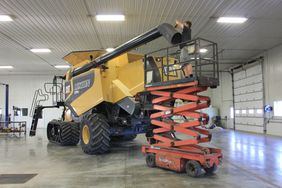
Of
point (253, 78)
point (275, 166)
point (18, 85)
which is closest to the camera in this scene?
point (275, 166)

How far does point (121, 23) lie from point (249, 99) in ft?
37.5

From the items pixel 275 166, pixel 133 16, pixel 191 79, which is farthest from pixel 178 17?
pixel 275 166

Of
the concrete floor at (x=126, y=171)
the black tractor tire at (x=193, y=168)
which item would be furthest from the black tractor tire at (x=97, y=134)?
the black tractor tire at (x=193, y=168)

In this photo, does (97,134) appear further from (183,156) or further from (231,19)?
(231,19)

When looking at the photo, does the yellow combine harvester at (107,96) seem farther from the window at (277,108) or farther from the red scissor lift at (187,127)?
the window at (277,108)

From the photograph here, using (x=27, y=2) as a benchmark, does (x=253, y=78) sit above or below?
below

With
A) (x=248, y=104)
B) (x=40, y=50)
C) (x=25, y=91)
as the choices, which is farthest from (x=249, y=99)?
(x=25, y=91)

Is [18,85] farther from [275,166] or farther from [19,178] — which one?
[275,166]

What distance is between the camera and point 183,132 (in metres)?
6.07

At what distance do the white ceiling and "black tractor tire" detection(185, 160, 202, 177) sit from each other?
546 centimetres

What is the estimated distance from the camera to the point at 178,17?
10.3 m

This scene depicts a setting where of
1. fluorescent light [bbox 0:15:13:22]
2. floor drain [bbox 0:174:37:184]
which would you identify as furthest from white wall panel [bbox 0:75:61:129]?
floor drain [bbox 0:174:37:184]

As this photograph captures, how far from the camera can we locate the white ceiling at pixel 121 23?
9.01 meters

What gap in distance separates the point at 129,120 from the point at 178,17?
4472 millimetres
